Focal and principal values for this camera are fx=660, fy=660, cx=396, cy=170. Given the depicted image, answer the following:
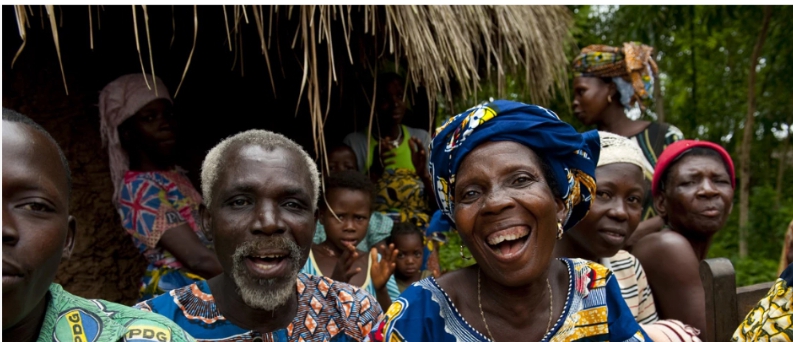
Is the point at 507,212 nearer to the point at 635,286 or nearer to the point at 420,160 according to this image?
the point at 635,286

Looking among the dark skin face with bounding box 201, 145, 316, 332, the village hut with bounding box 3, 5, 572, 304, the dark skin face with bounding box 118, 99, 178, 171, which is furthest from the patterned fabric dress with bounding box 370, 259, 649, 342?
the dark skin face with bounding box 118, 99, 178, 171

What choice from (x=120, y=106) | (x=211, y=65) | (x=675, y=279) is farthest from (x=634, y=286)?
(x=211, y=65)

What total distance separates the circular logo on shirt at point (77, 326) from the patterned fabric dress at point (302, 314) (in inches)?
21.6

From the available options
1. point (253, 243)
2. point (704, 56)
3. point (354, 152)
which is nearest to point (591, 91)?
point (354, 152)

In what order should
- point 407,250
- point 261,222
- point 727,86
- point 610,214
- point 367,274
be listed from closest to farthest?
point 261,222 < point 610,214 < point 367,274 < point 407,250 < point 727,86

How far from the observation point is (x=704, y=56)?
10.5 meters

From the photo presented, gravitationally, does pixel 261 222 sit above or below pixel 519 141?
below

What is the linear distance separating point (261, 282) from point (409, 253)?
2.27 m

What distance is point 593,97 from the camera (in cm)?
417

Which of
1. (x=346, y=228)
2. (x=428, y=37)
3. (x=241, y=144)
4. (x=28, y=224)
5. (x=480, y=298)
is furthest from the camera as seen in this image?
(x=428, y=37)

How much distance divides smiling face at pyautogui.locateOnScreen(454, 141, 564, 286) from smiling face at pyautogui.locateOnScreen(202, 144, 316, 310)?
1.80 ft

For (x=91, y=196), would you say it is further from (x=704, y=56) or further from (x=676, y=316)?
(x=704, y=56)

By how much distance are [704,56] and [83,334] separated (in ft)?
35.8

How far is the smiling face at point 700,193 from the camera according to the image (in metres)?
2.86
